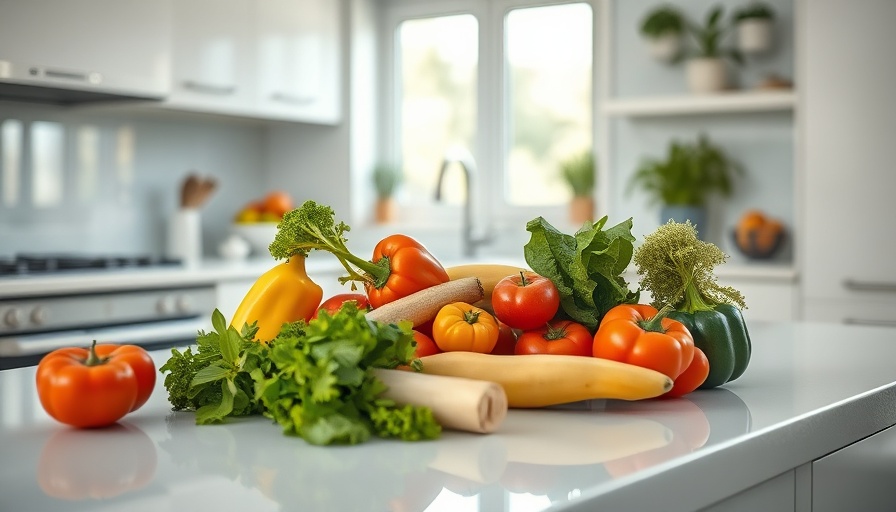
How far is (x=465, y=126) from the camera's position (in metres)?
4.54

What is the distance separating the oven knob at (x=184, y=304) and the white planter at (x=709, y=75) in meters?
2.02

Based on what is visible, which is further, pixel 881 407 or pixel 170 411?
pixel 881 407

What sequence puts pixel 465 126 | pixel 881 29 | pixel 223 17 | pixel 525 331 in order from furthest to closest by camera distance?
pixel 465 126 → pixel 223 17 → pixel 881 29 → pixel 525 331

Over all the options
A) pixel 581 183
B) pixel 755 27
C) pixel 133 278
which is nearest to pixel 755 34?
pixel 755 27

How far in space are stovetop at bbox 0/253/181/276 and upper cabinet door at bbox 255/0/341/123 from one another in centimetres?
87

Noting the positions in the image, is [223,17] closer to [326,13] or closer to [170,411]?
[326,13]

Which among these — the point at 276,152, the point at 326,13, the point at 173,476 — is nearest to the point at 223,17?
the point at 326,13


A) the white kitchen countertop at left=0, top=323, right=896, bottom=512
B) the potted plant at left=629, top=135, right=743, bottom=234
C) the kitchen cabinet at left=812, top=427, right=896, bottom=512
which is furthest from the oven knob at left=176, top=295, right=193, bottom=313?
the kitchen cabinet at left=812, top=427, right=896, bottom=512

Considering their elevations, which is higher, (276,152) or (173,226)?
(276,152)

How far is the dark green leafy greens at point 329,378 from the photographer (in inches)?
35.9

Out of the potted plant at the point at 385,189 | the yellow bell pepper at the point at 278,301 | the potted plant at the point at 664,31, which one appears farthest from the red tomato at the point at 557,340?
the potted plant at the point at 385,189

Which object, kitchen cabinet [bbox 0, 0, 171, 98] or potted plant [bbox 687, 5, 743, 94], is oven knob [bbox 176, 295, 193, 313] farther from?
potted plant [bbox 687, 5, 743, 94]

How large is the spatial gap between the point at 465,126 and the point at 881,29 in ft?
6.21

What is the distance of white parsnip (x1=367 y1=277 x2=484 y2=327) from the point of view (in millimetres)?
1113
